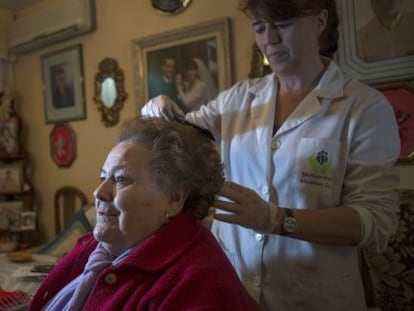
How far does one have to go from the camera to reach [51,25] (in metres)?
3.03

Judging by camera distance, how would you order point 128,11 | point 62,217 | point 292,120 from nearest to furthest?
point 292,120, point 128,11, point 62,217

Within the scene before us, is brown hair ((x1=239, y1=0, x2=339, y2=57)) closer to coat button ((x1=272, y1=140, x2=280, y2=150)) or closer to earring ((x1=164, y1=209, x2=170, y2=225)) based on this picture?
coat button ((x1=272, y1=140, x2=280, y2=150))

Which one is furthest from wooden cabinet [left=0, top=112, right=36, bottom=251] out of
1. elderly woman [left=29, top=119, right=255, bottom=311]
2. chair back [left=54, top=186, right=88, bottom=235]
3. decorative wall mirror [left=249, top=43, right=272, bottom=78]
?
elderly woman [left=29, top=119, right=255, bottom=311]

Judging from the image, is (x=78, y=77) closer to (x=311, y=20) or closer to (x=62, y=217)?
(x=62, y=217)

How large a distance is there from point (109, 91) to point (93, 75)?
0.22 m

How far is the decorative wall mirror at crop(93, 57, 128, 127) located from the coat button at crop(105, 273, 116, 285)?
6.43 feet

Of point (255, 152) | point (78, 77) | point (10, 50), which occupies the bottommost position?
point (255, 152)

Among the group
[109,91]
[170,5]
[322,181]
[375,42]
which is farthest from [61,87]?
[322,181]

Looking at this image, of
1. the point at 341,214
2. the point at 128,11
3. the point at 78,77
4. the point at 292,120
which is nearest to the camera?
the point at 341,214

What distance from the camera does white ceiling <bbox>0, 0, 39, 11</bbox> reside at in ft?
10.8

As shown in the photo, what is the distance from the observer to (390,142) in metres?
1.01

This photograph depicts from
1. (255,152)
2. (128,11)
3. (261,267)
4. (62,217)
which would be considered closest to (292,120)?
(255,152)

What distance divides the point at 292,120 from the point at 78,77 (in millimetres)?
2256

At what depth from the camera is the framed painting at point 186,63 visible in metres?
2.27
